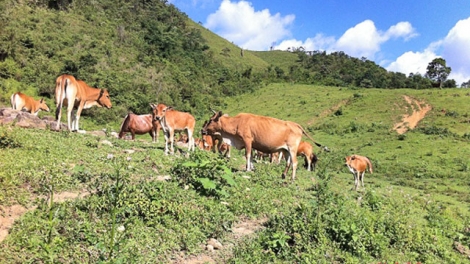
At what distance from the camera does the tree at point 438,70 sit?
66000 mm

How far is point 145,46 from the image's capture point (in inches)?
2031

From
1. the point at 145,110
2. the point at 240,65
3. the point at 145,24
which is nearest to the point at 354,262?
the point at 145,110

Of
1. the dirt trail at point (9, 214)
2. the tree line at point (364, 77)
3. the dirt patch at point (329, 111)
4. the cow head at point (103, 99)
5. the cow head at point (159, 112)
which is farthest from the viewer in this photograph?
the tree line at point (364, 77)

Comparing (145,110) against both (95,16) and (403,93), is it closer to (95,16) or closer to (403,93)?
(95,16)

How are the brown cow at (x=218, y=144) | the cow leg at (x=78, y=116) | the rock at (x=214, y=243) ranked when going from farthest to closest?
the cow leg at (x=78, y=116) → the brown cow at (x=218, y=144) → the rock at (x=214, y=243)

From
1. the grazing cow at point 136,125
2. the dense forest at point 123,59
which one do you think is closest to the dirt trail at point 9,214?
the grazing cow at point 136,125

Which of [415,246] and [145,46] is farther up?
[145,46]

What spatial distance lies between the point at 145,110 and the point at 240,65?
4105cm

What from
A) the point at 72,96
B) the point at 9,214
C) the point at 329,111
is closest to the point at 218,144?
the point at 72,96

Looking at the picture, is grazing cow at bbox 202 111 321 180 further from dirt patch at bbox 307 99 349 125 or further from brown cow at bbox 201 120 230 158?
dirt patch at bbox 307 99 349 125

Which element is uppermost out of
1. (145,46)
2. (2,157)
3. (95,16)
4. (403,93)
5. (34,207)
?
(95,16)

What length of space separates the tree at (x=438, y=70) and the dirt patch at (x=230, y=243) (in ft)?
227

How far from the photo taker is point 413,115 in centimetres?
3697

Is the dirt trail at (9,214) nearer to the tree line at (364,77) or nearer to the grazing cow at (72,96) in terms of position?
the grazing cow at (72,96)
